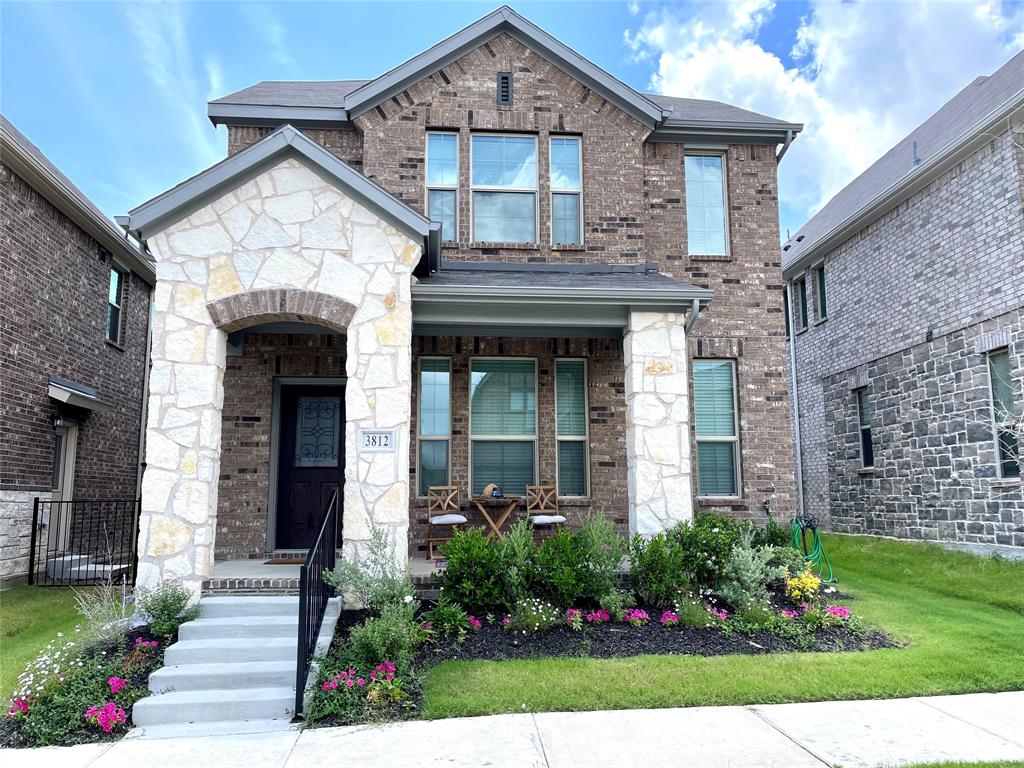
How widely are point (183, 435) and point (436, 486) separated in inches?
132

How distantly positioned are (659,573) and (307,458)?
4.80m

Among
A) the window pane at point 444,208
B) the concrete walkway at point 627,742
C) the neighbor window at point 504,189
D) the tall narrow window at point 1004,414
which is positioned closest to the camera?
the concrete walkway at point 627,742

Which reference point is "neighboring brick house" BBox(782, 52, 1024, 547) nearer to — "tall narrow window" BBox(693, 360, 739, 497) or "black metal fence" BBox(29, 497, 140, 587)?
"tall narrow window" BBox(693, 360, 739, 497)

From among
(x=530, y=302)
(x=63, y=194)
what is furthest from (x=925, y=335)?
(x=63, y=194)

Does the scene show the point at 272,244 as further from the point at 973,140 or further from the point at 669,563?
the point at 973,140

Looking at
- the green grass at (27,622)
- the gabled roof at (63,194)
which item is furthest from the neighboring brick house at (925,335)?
the gabled roof at (63,194)

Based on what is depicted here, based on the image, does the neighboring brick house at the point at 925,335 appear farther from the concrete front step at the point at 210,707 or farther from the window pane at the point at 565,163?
the concrete front step at the point at 210,707

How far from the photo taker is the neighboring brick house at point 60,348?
9.41m

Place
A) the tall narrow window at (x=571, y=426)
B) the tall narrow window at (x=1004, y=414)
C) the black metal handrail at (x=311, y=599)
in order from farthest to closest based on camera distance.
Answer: the tall narrow window at (x=1004, y=414) < the tall narrow window at (x=571, y=426) < the black metal handrail at (x=311, y=599)

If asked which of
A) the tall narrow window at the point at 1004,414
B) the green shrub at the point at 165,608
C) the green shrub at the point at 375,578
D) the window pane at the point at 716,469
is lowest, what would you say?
the green shrub at the point at 165,608

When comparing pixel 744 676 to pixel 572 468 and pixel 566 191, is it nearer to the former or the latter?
pixel 572 468

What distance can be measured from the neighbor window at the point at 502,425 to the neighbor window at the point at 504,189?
1862 mm

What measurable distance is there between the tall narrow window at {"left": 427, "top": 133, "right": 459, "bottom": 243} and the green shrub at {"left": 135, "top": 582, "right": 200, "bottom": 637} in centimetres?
560

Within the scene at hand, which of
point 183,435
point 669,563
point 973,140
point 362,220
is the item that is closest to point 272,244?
point 362,220
